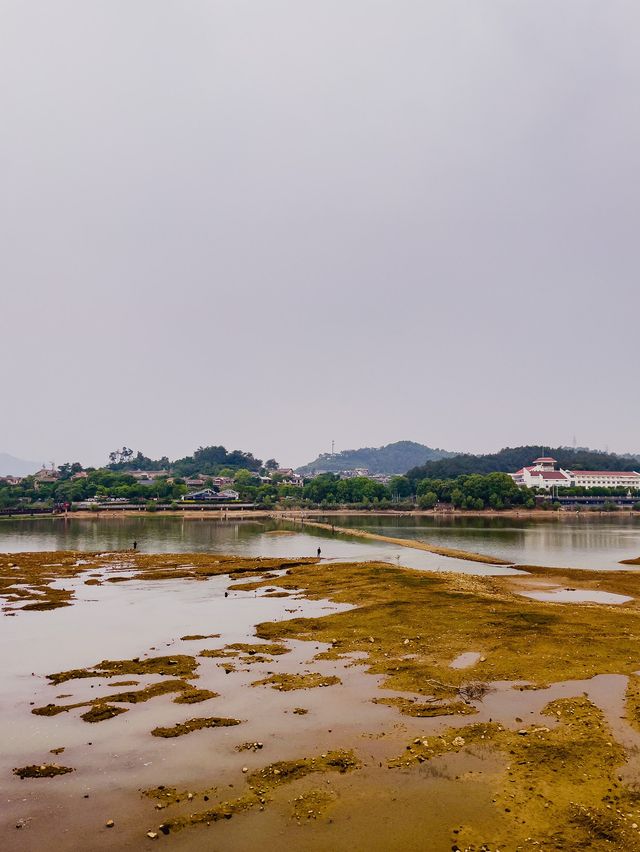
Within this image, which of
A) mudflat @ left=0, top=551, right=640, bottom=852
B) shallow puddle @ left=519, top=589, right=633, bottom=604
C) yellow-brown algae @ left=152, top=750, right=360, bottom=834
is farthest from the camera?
shallow puddle @ left=519, top=589, right=633, bottom=604

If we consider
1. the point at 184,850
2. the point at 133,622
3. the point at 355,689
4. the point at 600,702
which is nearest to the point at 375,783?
the point at 184,850

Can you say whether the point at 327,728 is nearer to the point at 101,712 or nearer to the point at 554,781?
the point at 554,781

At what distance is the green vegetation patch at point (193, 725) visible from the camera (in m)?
18.4

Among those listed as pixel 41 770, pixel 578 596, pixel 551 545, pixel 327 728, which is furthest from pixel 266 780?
pixel 551 545

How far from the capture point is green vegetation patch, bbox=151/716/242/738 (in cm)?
1844

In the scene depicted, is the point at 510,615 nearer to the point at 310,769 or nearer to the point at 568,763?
the point at 568,763

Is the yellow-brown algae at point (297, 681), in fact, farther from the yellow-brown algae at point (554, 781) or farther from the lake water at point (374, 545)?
the lake water at point (374, 545)

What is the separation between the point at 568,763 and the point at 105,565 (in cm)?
6195

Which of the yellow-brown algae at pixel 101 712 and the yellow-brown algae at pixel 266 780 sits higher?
the yellow-brown algae at pixel 266 780

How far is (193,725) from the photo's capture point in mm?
19047

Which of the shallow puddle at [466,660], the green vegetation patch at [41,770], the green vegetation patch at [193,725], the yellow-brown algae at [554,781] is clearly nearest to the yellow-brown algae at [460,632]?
the shallow puddle at [466,660]

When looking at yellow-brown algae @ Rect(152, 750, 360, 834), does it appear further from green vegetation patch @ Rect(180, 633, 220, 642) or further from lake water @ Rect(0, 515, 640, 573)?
lake water @ Rect(0, 515, 640, 573)

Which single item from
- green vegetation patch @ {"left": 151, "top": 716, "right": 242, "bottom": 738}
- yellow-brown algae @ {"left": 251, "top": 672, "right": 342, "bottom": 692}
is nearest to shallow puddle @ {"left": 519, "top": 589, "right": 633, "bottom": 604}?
yellow-brown algae @ {"left": 251, "top": 672, "right": 342, "bottom": 692}

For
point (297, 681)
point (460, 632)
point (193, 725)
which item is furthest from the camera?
point (460, 632)
